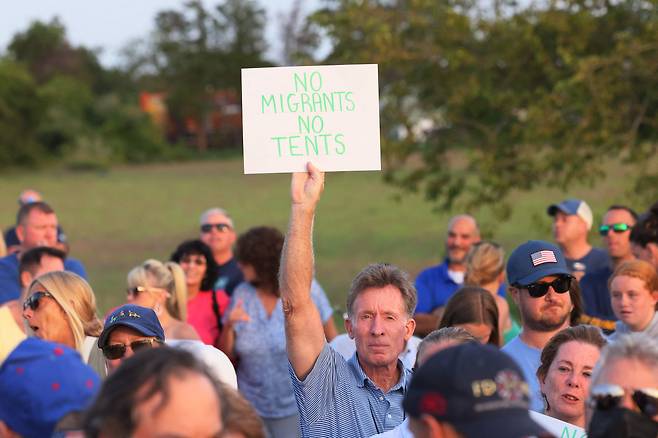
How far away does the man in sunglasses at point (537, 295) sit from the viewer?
5402 mm

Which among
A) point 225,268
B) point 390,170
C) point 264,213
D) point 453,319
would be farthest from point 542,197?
point 453,319

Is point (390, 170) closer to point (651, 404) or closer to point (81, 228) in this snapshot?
point (651, 404)

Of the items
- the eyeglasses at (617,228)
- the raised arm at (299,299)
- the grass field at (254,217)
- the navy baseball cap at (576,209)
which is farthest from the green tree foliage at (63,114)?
the raised arm at (299,299)

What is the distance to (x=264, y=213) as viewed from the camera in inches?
1409

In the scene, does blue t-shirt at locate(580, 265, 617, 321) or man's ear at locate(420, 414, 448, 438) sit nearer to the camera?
man's ear at locate(420, 414, 448, 438)

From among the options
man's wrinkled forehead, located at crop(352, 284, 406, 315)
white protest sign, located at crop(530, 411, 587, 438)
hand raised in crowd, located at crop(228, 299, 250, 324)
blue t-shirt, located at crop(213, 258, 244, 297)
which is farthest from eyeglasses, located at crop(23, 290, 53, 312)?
blue t-shirt, located at crop(213, 258, 244, 297)

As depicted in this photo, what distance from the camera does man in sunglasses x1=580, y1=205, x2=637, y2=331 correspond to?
25.4 ft

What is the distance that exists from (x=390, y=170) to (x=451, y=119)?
1052 millimetres

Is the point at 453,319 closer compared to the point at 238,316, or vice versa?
the point at 453,319

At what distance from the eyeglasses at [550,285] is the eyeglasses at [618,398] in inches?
103

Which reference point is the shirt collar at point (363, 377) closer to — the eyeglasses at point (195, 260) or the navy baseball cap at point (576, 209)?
the eyeglasses at point (195, 260)

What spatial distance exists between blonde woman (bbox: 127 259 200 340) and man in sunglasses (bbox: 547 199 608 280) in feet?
10.6

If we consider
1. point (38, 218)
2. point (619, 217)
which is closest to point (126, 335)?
point (38, 218)

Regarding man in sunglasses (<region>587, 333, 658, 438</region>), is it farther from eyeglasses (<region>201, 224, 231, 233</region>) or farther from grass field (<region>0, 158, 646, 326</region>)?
grass field (<region>0, 158, 646, 326</region>)
